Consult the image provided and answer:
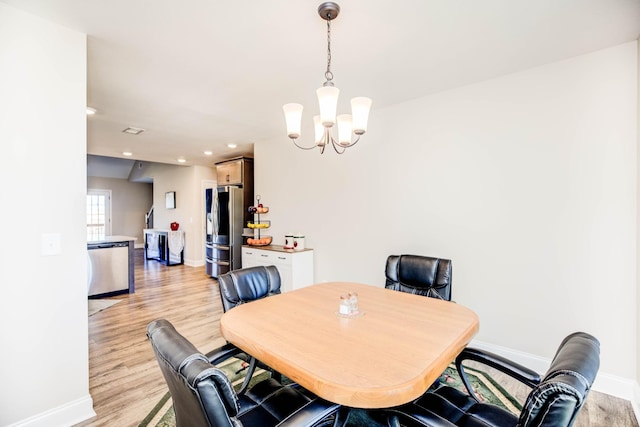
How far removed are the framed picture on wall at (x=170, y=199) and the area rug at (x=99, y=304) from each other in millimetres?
3786

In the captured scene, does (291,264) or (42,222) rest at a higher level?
(42,222)

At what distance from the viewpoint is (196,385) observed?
783 millimetres

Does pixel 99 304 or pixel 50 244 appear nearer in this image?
pixel 50 244

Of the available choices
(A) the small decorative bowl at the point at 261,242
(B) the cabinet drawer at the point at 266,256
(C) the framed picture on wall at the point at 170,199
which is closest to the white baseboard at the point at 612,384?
(B) the cabinet drawer at the point at 266,256

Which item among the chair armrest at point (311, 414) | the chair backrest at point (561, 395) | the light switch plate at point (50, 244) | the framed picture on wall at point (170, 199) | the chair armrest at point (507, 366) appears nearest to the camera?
the chair backrest at point (561, 395)

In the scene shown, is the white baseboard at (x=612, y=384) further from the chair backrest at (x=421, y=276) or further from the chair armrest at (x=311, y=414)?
the chair armrest at (x=311, y=414)

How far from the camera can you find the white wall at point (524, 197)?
85.7 inches

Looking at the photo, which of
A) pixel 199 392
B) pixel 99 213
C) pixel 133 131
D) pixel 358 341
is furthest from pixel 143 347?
pixel 99 213

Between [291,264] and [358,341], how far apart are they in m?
2.64

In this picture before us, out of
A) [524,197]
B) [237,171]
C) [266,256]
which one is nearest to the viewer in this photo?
[524,197]

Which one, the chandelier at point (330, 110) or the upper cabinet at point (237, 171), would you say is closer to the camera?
the chandelier at point (330, 110)

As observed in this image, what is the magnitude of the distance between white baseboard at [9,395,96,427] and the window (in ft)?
30.4

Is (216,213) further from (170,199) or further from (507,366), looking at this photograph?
(507,366)

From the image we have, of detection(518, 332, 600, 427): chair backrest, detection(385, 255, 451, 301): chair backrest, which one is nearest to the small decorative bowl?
detection(385, 255, 451, 301): chair backrest
